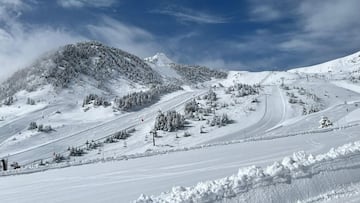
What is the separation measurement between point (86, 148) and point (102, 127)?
1048cm

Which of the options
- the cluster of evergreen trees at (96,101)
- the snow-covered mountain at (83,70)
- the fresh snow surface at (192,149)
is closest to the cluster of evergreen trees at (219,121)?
the fresh snow surface at (192,149)

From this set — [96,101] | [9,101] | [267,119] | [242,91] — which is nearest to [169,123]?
[267,119]

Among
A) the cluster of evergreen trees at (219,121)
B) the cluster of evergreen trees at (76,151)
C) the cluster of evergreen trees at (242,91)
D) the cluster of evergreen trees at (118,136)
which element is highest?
the cluster of evergreen trees at (242,91)

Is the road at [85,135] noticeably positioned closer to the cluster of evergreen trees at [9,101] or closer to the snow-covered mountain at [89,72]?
the cluster of evergreen trees at [9,101]

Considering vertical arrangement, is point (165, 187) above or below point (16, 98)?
below

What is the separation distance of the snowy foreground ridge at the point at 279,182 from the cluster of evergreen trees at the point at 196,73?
131 m

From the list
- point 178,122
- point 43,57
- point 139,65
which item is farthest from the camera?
point 139,65

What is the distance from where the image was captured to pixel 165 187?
1298 cm

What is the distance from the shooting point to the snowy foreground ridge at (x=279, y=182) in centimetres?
997

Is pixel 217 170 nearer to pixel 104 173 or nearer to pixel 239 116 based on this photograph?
pixel 104 173

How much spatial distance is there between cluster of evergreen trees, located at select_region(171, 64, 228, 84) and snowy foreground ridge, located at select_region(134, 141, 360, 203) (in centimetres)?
13089

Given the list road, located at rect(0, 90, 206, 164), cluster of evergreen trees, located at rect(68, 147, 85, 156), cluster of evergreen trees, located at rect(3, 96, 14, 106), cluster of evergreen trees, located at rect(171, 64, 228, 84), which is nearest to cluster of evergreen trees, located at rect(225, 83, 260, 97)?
road, located at rect(0, 90, 206, 164)

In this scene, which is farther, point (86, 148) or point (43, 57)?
point (43, 57)

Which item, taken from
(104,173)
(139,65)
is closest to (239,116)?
(104,173)
